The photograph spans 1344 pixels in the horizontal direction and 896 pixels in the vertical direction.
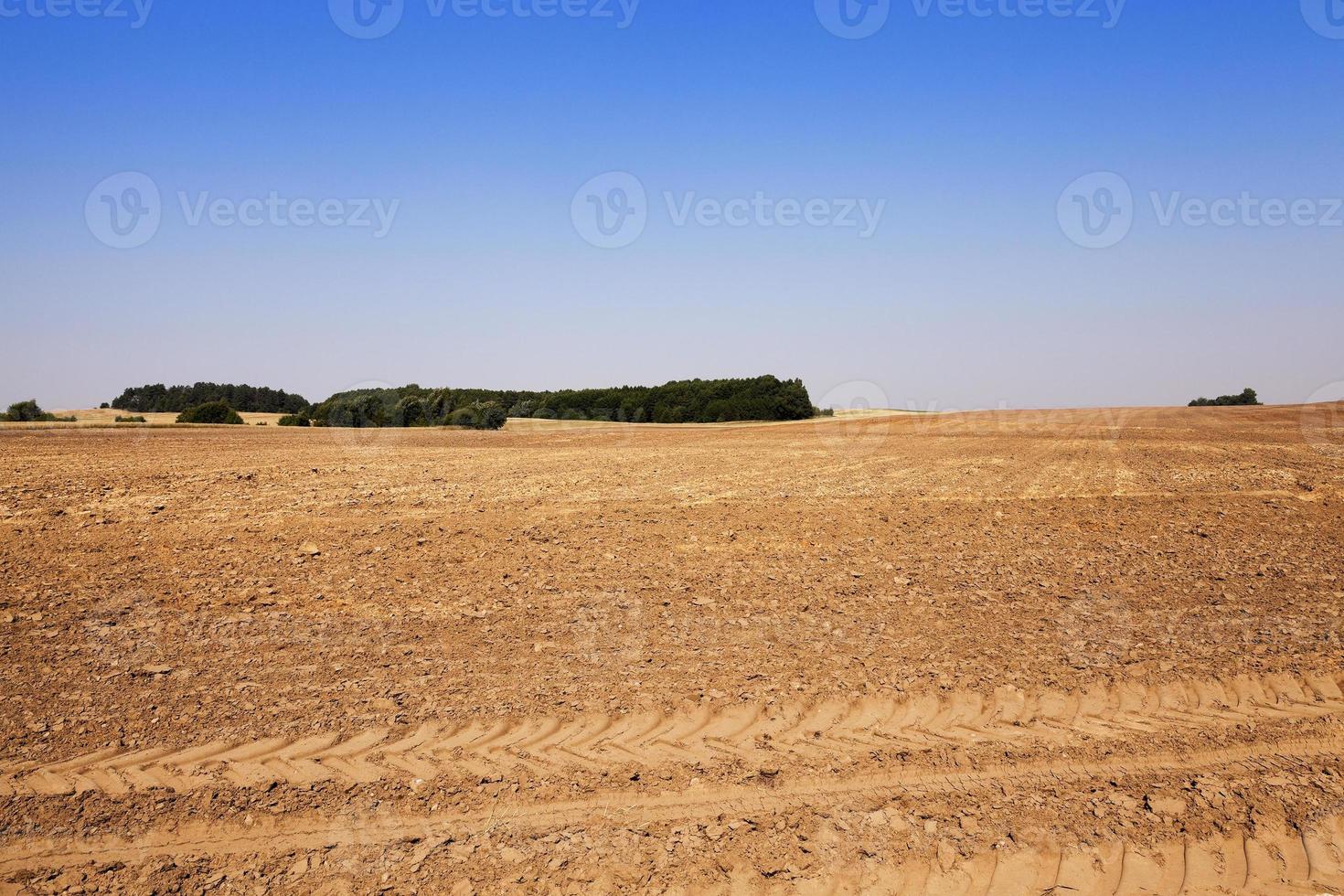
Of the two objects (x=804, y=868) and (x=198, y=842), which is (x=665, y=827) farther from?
(x=198, y=842)

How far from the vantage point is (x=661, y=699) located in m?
6.48

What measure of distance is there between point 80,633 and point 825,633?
745 centimetres

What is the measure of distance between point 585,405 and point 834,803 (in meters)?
89.9

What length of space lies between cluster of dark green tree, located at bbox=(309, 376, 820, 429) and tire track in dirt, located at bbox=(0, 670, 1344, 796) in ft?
147

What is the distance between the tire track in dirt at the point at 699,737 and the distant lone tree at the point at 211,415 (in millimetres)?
48665

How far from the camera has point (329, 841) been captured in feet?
15.1

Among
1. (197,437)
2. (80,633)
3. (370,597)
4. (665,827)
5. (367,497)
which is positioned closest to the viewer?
(665,827)

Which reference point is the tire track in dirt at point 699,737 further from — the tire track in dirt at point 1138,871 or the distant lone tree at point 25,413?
the distant lone tree at point 25,413

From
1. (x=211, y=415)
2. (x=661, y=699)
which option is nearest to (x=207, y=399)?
(x=211, y=415)

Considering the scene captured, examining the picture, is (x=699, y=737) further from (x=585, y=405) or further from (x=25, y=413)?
(x=585, y=405)

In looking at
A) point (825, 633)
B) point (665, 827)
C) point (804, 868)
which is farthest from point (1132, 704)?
point (665, 827)

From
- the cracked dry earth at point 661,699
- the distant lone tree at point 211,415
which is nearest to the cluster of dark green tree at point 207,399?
the distant lone tree at point 211,415

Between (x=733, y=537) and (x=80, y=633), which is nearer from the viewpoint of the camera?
(x=80, y=633)

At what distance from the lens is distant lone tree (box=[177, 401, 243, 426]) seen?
48625mm
